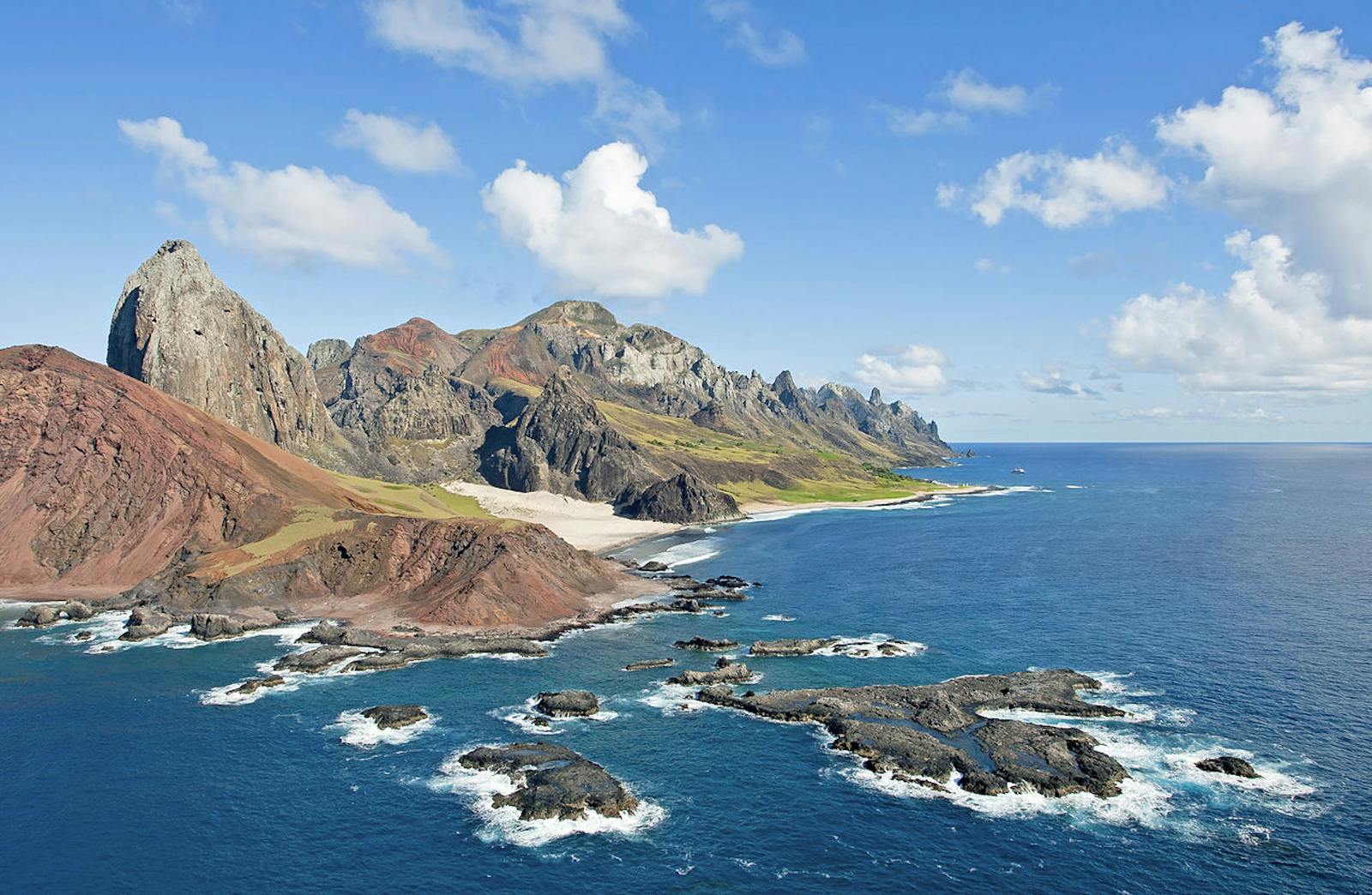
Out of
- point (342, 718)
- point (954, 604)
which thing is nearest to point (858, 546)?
point (954, 604)

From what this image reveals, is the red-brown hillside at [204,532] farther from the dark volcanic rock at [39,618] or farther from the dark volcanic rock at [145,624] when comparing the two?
the dark volcanic rock at [39,618]

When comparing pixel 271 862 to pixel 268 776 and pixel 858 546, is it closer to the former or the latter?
pixel 268 776

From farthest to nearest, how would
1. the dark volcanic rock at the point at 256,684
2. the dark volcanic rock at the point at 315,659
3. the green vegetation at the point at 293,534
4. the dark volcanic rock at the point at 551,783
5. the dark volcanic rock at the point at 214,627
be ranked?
the green vegetation at the point at 293,534 < the dark volcanic rock at the point at 214,627 < the dark volcanic rock at the point at 315,659 < the dark volcanic rock at the point at 256,684 < the dark volcanic rock at the point at 551,783

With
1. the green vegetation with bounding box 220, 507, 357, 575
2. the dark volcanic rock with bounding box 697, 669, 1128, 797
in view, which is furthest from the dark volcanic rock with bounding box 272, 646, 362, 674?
the dark volcanic rock with bounding box 697, 669, 1128, 797

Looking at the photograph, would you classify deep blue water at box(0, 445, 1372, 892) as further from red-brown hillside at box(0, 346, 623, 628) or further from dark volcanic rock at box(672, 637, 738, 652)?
red-brown hillside at box(0, 346, 623, 628)

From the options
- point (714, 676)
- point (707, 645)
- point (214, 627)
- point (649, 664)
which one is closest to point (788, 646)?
point (707, 645)

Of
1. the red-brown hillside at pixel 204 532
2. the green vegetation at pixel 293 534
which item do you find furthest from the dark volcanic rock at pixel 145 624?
the green vegetation at pixel 293 534
